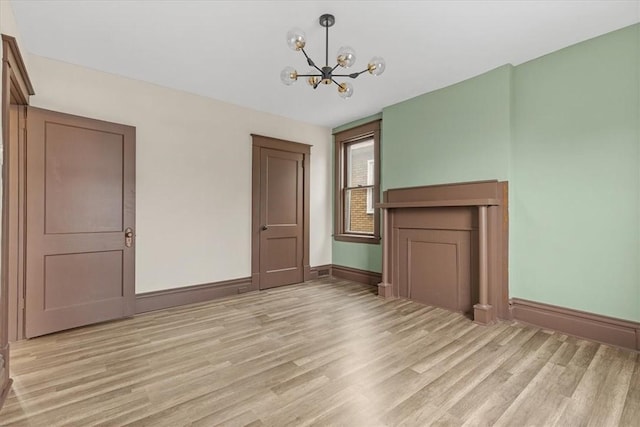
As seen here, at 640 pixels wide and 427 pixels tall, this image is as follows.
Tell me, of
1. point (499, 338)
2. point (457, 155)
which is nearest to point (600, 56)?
point (457, 155)

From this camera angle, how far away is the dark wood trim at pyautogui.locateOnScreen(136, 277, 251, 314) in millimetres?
3615

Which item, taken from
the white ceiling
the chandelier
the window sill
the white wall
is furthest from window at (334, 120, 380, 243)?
the chandelier

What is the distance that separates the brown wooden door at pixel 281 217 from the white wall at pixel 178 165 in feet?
0.96

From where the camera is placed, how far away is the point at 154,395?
197 cm

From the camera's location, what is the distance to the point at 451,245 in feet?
12.2

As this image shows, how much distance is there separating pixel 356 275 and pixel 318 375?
3.09 m

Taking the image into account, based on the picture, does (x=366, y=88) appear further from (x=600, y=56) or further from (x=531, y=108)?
(x=600, y=56)

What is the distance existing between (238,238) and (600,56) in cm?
453

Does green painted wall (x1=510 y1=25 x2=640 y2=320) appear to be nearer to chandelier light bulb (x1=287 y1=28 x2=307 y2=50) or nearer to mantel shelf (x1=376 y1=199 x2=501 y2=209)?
mantel shelf (x1=376 y1=199 x2=501 y2=209)

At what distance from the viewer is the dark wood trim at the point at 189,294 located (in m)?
3.62

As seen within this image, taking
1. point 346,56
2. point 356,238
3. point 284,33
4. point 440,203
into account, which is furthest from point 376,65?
point 356,238

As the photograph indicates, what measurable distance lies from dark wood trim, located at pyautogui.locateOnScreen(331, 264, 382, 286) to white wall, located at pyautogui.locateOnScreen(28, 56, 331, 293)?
1797 millimetres

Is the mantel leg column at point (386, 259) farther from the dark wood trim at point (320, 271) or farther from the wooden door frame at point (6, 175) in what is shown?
the wooden door frame at point (6, 175)

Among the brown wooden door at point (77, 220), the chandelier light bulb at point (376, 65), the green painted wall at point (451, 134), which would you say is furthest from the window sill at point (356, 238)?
the brown wooden door at point (77, 220)
